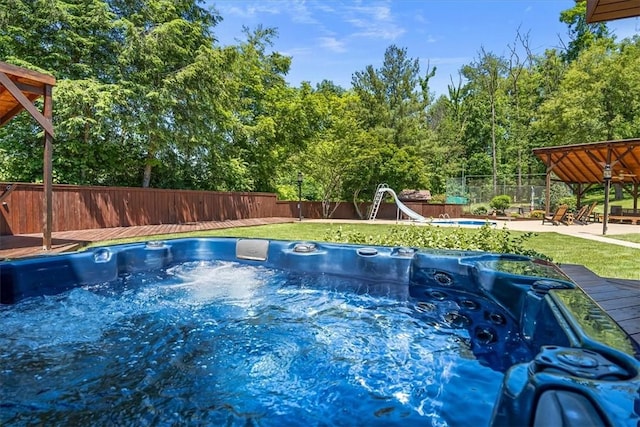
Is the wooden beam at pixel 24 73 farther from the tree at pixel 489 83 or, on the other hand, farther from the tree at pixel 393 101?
the tree at pixel 489 83

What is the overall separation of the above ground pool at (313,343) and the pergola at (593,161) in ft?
36.2

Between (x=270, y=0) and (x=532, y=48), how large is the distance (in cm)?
2431

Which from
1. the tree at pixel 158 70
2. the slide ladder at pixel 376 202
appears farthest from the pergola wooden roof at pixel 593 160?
the tree at pixel 158 70

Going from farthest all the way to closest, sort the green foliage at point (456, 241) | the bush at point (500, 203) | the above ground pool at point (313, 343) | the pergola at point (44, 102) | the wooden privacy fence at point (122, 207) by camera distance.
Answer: the bush at point (500, 203)
the wooden privacy fence at point (122, 207)
the pergola at point (44, 102)
the green foliage at point (456, 241)
the above ground pool at point (313, 343)

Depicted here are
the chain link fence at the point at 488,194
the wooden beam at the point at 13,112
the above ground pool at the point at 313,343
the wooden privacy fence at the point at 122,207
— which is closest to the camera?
the above ground pool at the point at 313,343

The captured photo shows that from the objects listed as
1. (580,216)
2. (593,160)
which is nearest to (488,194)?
(580,216)

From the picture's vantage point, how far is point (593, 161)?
43.9 ft

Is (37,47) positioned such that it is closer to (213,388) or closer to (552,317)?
(213,388)

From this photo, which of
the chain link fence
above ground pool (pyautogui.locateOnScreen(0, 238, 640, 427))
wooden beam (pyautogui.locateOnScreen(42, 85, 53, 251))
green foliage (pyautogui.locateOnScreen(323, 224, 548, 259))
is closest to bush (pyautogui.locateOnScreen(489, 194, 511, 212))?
the chain link fence

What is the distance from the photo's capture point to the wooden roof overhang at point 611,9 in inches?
131

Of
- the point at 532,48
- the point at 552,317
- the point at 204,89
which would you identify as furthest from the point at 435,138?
the point at 552,317

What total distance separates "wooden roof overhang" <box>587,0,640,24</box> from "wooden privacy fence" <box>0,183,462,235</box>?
8.56 meters

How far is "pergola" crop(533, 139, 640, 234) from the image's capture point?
1181 cm

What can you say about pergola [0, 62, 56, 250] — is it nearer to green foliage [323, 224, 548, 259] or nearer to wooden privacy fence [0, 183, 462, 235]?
wooden privacy fence [0, 183, 462, 235]
